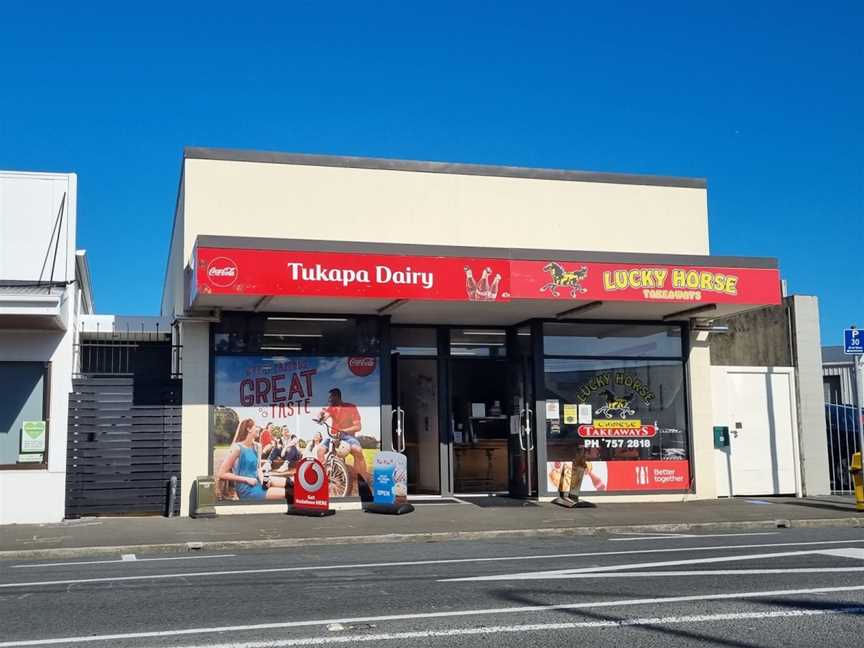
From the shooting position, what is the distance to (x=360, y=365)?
1664 centimetres

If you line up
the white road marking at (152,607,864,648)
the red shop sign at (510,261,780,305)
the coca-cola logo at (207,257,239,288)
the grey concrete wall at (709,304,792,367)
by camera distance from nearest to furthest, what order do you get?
the white road marking at (152,607,864,648)
the coca-cola logo at (207,257,239,288)
the red shop sign at (510,261,780,305)
the grey concrete wall at (709,304,792,367)

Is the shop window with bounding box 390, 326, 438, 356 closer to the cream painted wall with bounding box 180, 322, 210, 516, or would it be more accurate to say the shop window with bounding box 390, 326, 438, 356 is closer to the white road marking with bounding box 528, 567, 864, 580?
the cream painted wall with bounding box 180, 322, 210, 516

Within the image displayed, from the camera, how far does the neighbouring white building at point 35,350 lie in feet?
48.8

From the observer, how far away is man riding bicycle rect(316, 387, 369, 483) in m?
16.4

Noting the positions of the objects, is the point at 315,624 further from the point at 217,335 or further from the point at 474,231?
the point at 474,231

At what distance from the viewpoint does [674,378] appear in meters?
18.3

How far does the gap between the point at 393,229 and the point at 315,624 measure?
423 inches

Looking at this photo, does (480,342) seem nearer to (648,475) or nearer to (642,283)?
(642,283)

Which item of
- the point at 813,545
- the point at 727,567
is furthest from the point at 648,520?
the point at 727,567

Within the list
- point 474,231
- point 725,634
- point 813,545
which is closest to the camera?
point 725,634

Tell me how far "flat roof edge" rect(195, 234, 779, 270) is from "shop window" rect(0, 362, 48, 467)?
378 centimetres

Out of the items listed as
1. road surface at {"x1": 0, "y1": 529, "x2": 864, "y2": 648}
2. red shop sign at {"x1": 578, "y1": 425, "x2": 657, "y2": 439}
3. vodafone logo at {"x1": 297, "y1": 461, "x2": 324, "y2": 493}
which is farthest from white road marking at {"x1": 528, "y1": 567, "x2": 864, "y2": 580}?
red shop sign at {"x1": 578, "y1": 425, "x2": 657, "y2": 439}

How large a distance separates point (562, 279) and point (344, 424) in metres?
4.54

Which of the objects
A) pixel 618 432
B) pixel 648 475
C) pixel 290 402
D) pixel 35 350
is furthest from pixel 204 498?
pixel 648 475
